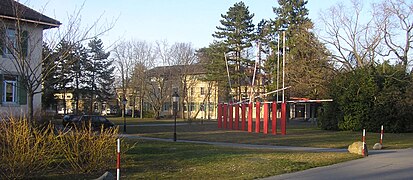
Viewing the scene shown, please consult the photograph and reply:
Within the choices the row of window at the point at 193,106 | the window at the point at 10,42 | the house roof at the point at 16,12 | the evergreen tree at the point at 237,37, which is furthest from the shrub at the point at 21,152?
the row of window at the point at 193,106

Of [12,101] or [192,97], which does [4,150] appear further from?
[192,97]

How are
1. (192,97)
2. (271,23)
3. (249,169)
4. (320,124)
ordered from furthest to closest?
(192,97) < (271,23) < (320,124) < (249,169)

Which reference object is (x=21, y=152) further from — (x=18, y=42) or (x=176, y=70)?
(x=176, y=70)

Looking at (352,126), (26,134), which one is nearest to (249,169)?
(26,134)

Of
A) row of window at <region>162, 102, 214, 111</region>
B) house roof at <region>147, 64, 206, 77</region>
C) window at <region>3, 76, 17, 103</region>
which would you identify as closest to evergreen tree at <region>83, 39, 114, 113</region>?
house roof at <region>147, 64, 206, 77</region>

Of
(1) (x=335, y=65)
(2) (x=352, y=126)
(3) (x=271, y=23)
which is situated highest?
(3) (x=271, y=23)

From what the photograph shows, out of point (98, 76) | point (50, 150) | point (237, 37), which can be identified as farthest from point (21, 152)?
point (98, 76)

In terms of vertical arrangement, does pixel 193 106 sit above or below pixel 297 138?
above

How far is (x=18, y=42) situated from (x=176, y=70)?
62.2 metres

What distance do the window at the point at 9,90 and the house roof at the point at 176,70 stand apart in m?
50.2

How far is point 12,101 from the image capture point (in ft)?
83.8

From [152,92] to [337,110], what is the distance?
3870cm

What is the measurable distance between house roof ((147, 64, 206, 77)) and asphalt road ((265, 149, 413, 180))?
2365 inches

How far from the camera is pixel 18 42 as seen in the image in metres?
14.1
